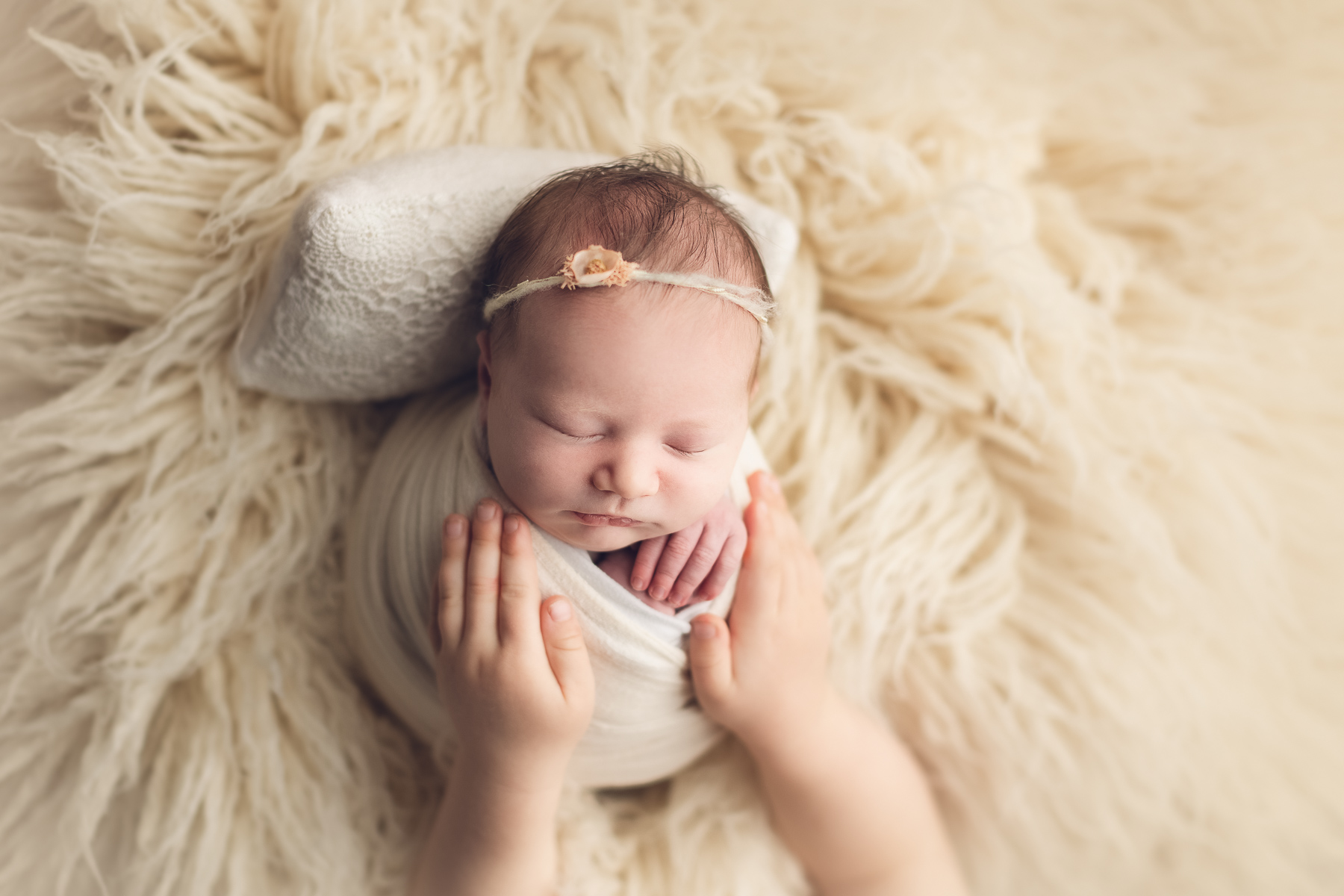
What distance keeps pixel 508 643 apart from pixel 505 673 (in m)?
0.02

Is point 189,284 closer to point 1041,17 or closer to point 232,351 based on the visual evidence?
point 232,351

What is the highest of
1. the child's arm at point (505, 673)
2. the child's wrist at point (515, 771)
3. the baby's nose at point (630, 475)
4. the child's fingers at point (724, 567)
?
the baby's nose at point (630, 475)

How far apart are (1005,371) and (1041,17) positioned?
44 centimetres

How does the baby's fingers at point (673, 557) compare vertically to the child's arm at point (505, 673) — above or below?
above

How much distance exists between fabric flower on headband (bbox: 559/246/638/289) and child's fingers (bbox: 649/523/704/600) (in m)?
0.21

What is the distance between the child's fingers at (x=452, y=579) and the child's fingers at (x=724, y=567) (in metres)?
0.18

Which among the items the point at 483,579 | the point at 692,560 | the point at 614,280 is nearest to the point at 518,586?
the point at 483,579

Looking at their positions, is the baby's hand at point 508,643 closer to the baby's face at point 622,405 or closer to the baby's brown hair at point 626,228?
the baby's face at point 622,405

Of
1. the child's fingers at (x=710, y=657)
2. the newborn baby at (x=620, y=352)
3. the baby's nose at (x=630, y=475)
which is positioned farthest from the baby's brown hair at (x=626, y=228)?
the child's fingers at (x=710, y=657)

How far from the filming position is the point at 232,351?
0.78 m

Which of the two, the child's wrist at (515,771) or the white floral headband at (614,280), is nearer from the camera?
the white floral headband at (614,280)

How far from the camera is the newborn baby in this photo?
62 centimetres

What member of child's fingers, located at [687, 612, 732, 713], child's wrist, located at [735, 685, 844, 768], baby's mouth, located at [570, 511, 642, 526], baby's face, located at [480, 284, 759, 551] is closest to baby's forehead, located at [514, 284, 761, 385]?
baby's face, located at [480, 284, 759, 551]

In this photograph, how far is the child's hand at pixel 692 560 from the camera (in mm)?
727
